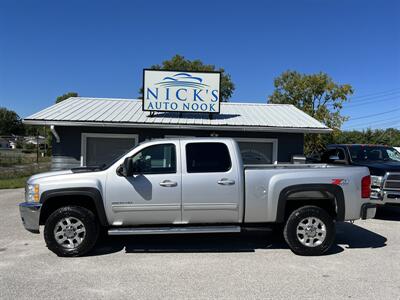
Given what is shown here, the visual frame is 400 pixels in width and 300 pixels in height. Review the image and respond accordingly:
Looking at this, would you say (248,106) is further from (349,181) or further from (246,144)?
(349,181)

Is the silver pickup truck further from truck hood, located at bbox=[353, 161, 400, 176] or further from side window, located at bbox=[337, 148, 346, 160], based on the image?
side window, located at bbox=[337, 148, 346, 160]

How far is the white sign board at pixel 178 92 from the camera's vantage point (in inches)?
484

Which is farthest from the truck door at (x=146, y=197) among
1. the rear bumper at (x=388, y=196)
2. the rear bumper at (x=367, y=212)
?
the rear bumper at (x=388, y=196)

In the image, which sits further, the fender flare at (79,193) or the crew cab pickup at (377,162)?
the crew cab pickup at (377,162)

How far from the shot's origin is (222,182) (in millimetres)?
5887

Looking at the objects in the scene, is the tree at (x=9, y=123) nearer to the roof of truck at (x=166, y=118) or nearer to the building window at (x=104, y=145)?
the roof of truck at (x=166, y=118)

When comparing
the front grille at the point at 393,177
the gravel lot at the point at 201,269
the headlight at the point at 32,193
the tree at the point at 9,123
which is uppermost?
the tree at the point at 9,123

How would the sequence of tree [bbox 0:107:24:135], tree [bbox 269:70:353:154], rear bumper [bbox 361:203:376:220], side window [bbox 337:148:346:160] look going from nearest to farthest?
rear bumper [bbox 361:203:376:220], side window [bbox 337:148:346:160], tree [bbox 269:70:353:154], tree [bbox 0:107:24:135]

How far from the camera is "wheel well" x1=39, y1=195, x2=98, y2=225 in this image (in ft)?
19.3

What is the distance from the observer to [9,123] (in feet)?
336

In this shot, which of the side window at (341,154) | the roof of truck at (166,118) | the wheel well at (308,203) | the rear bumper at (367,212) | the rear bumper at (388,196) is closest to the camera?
the rear bumper at (367,212)

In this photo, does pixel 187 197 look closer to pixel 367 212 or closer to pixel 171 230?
pixel 171 230

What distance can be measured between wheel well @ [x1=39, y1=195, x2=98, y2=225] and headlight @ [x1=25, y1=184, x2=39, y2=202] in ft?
0.61

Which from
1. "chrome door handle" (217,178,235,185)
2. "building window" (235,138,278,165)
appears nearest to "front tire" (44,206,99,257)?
"chrome door handle" (217,178,235,185)
